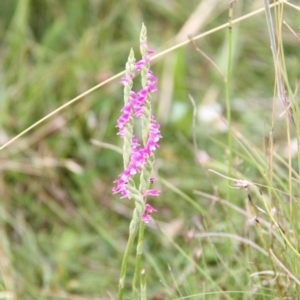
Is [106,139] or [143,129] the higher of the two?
[106,139]

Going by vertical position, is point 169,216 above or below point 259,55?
below

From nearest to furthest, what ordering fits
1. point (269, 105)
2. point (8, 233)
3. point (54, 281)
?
1. point (54, 281)
2. point (8, 233)
3. point (269, 105)

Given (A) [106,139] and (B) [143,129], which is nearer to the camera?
(B) [143,129]

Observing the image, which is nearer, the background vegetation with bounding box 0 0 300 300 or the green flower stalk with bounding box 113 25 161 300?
the green flower stalk with bounding box 113 25 161 300

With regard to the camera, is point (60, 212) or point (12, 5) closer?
point (60, 212)

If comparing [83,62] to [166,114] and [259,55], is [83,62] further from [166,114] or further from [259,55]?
[259,55]

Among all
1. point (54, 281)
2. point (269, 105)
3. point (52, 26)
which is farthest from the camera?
point (52, 26)

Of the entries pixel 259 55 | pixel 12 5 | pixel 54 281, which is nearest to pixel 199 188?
pixel 54 281

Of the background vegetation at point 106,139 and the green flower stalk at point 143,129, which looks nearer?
the green flower stalk at point 143,129
